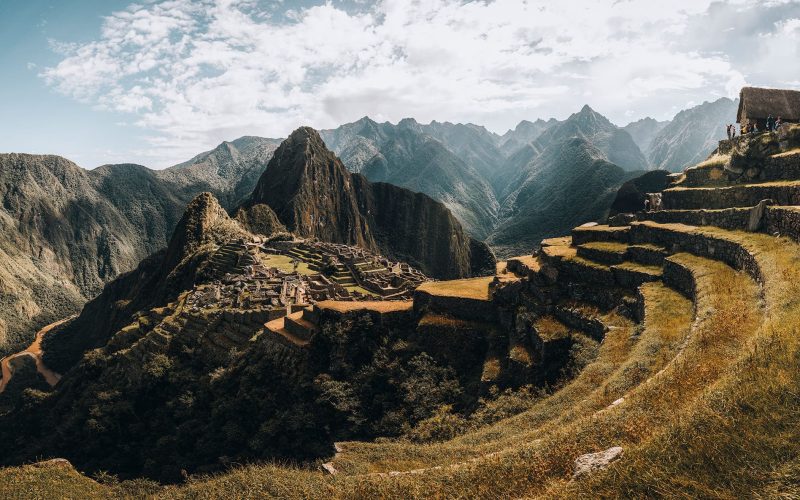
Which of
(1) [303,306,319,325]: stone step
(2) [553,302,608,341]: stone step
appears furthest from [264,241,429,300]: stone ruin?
(2) [553,302,608,341]: stone step

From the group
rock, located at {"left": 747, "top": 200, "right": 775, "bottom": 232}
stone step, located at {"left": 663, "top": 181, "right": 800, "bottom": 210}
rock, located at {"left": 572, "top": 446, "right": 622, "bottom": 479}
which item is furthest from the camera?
stone step, located at {"left": 663, "top": 181, "right": 800, "bottom": 210}

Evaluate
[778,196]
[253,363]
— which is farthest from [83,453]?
[778,196]

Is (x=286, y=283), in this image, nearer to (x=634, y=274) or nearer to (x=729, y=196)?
(x=634, y=274)

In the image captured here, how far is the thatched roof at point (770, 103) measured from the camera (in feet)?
95.9

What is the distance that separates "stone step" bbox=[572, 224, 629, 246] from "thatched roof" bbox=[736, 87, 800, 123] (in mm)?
13759

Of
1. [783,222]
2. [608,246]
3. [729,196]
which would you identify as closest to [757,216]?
[783,222]

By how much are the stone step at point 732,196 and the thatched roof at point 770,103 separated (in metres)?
9.03

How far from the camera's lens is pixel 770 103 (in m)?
29.8

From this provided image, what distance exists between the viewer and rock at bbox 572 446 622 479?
705cm

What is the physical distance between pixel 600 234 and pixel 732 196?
21.1 ft

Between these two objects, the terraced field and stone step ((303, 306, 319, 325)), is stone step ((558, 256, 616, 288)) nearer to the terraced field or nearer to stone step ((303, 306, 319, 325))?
the terraced field

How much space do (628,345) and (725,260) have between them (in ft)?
19.8

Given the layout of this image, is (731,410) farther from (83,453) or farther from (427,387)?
(83,453)

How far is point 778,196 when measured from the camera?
→ 18719 mm
